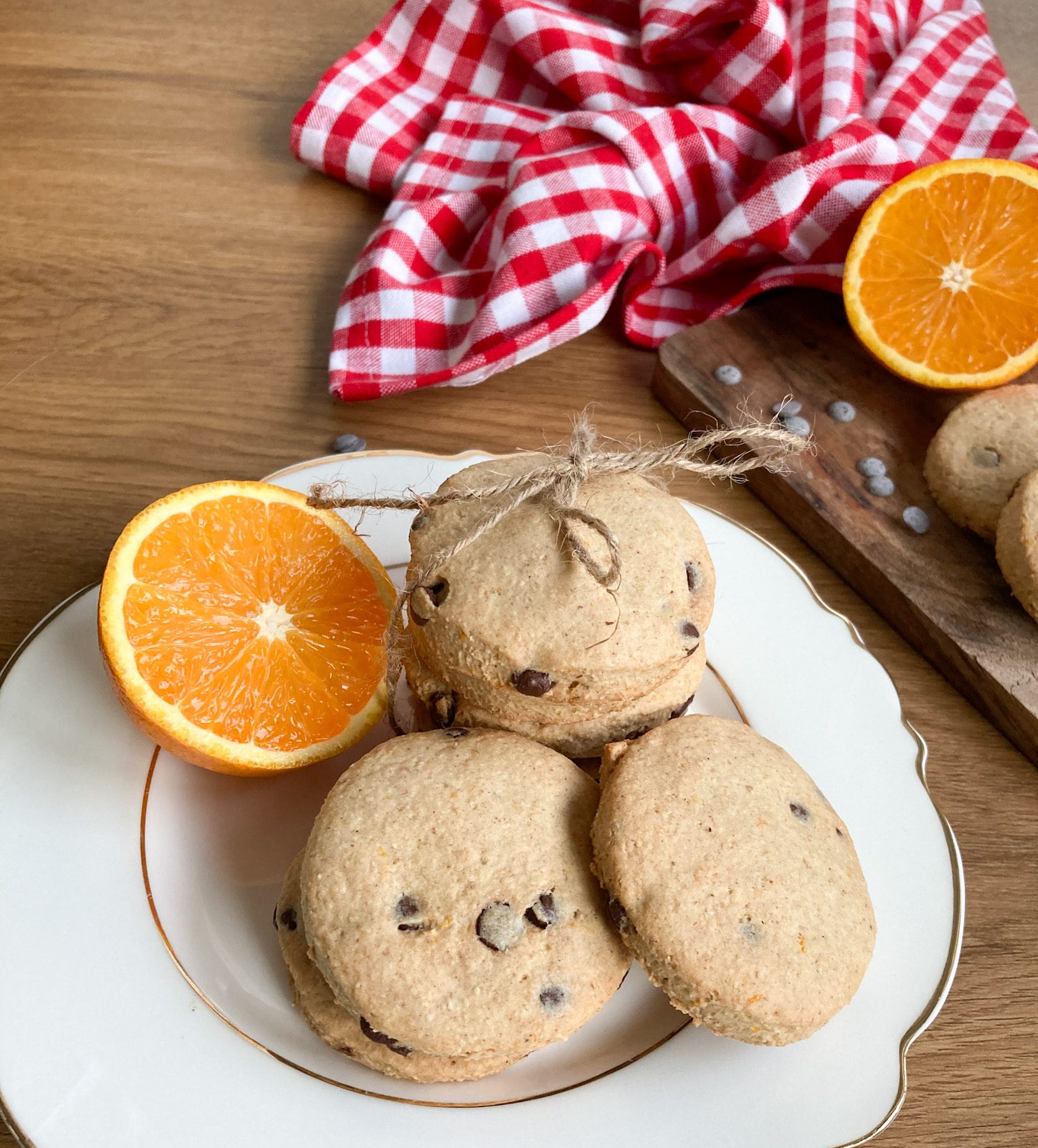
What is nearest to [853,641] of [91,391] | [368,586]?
[368,586]

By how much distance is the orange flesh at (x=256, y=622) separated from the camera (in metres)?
1.36

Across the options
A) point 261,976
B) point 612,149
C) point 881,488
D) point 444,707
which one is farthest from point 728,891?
point 612,149

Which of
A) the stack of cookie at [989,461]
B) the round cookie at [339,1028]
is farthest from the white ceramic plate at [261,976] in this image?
the stack of cookie at [989,461]

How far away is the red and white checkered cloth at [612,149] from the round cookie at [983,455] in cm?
45

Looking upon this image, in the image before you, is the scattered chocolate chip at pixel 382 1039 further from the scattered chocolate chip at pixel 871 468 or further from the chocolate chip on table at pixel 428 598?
the scattered chocolate chip at pixel 871 468

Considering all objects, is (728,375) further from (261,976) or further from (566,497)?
(261,976)

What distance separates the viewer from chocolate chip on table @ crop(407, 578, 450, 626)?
124 centimetres

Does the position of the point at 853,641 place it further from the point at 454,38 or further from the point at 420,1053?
the point at 454,38

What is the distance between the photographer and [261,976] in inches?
53.2

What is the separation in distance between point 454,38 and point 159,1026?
2.14m

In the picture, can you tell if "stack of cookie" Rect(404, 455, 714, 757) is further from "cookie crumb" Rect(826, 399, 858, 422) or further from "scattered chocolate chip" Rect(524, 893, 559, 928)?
"cookie crumb" Rect(826, 399, 858, 422)

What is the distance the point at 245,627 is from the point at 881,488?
1.19 m

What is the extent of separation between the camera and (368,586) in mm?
1488

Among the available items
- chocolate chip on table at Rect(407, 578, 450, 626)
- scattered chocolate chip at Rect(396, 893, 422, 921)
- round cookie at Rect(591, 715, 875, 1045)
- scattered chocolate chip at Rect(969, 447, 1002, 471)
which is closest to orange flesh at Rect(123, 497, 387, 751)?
chocolate chip on table at Rect(407, 578, 450, 626)
